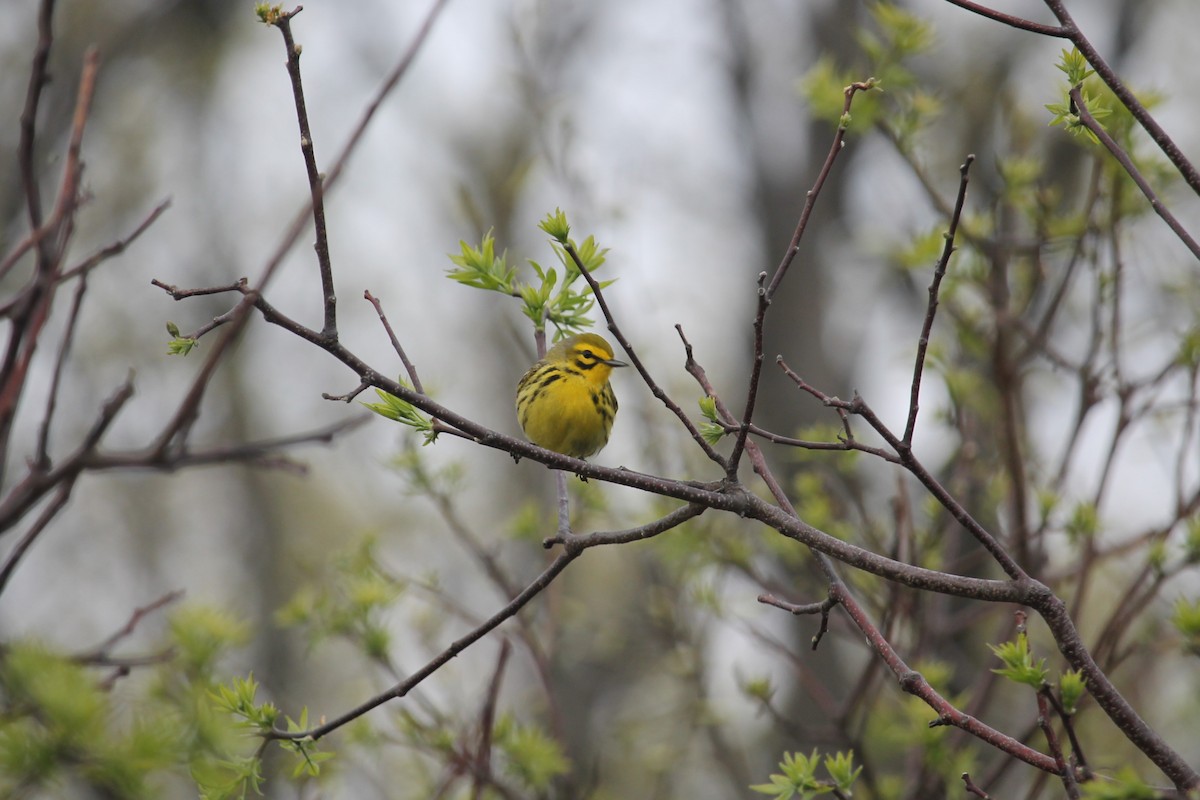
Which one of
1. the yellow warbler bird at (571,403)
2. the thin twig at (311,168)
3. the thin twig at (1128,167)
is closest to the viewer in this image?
the thin twig at (311,168)

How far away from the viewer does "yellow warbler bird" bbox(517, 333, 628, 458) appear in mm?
4312

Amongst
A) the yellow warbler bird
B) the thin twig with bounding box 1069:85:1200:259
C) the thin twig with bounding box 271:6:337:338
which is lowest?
the thin twig with bounding box 271:6:337:338

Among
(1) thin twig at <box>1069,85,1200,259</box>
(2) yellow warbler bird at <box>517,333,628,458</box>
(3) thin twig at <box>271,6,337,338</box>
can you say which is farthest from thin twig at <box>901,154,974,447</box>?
(2) yellow warbler bird at <box>517,333,628,458</box>

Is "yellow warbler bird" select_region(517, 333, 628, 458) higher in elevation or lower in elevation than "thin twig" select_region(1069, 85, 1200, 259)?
higher

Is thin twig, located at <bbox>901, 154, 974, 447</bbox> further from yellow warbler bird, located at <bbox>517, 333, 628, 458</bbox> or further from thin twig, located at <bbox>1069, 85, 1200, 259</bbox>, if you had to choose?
yellow warbler bird, located at <bbox>517, 333, 628, 458</bbox>

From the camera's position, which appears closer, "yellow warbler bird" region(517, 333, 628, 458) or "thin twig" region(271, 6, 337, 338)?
"thin twig" region(271, 6, 337, 338)

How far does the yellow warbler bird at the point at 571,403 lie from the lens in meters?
4.31

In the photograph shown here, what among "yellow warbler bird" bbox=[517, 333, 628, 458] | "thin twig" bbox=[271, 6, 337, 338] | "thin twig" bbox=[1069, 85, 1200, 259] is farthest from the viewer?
"yellow warbler bird" bbox=[517, 333, 628, 458]

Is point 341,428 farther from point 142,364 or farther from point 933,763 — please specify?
point 142,364

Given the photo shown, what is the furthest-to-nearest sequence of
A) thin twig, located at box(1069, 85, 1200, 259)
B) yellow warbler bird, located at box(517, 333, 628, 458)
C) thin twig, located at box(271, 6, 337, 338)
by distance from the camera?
yellow warbler bird, located at box(517, 333, 628, 458) → thin twig, located at box(1069, 85, 1200, 259) → thin twig, located at box(271, 6, 337, 338)

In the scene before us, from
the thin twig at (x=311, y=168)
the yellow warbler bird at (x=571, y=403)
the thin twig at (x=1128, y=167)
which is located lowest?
the thin twig at (x=311, y=168)

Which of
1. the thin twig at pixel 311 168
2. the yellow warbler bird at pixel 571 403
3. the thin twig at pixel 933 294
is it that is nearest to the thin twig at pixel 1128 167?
the thin twig at pixel 933 294

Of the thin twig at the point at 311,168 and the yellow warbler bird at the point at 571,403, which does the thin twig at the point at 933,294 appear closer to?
the thin twig at the point at 311,168

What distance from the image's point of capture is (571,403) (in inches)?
169
